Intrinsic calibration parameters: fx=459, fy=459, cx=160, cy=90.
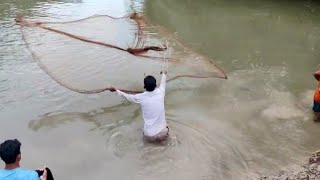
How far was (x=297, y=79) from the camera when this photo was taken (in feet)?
33.9

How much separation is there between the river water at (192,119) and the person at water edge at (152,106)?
293mm

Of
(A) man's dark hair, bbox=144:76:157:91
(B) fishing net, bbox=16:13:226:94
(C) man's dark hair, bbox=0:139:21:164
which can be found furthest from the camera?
(B) fishing net, bbox=16:13:226:94

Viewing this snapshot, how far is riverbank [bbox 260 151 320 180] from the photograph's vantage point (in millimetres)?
6105

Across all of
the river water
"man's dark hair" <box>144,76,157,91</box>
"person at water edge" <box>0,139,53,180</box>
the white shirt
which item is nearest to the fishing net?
the river water

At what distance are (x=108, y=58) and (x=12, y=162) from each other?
7687mm

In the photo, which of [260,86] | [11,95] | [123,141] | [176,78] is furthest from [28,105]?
[260,86]

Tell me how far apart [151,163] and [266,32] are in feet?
29.2

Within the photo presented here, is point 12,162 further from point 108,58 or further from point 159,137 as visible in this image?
point 108,58

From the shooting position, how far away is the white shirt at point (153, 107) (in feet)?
22.4

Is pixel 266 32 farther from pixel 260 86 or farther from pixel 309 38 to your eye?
pixel 260 86

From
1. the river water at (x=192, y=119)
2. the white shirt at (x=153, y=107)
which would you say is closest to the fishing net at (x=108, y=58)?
the river water at (x=192, y=119)

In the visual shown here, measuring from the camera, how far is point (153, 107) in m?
6.85

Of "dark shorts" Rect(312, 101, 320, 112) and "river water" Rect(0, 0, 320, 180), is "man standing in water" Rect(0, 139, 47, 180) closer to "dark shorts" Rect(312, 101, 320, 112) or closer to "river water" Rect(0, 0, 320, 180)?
"river water" Rect(0, 0, 320, 180)

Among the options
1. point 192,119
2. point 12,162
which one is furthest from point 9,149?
point 192,119
